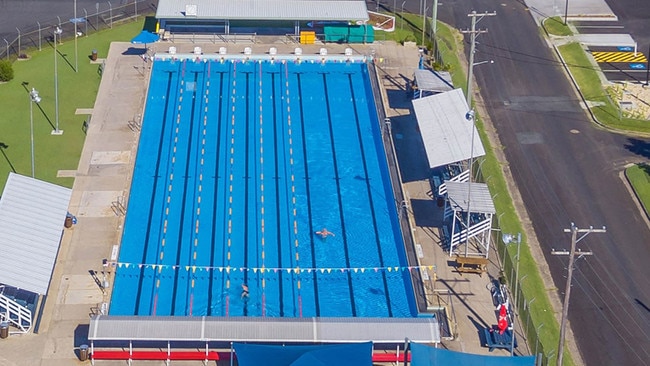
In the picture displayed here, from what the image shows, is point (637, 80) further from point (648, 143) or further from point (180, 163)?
point (180, 163)

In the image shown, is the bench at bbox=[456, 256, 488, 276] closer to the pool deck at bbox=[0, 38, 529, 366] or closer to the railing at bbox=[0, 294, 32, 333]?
the pool deck at bbox=[0, 38, 529, 366]

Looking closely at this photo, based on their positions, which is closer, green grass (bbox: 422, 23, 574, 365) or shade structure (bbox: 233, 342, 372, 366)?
shade structure (bbox: 233, 342, 372, 366)

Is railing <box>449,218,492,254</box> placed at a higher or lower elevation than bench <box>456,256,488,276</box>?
higher

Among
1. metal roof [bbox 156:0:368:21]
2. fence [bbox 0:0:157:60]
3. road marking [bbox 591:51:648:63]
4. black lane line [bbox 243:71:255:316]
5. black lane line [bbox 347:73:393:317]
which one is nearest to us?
black lane line [bbox 347:73:393:317]

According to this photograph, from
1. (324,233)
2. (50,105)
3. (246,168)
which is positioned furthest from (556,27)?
(50,105)

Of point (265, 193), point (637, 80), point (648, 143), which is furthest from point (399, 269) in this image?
point (637, 80)

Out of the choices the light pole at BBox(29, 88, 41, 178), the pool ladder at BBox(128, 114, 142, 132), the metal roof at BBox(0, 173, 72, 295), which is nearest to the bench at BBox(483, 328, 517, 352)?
the metal roof at BBox(0, 173, 72, 295)
